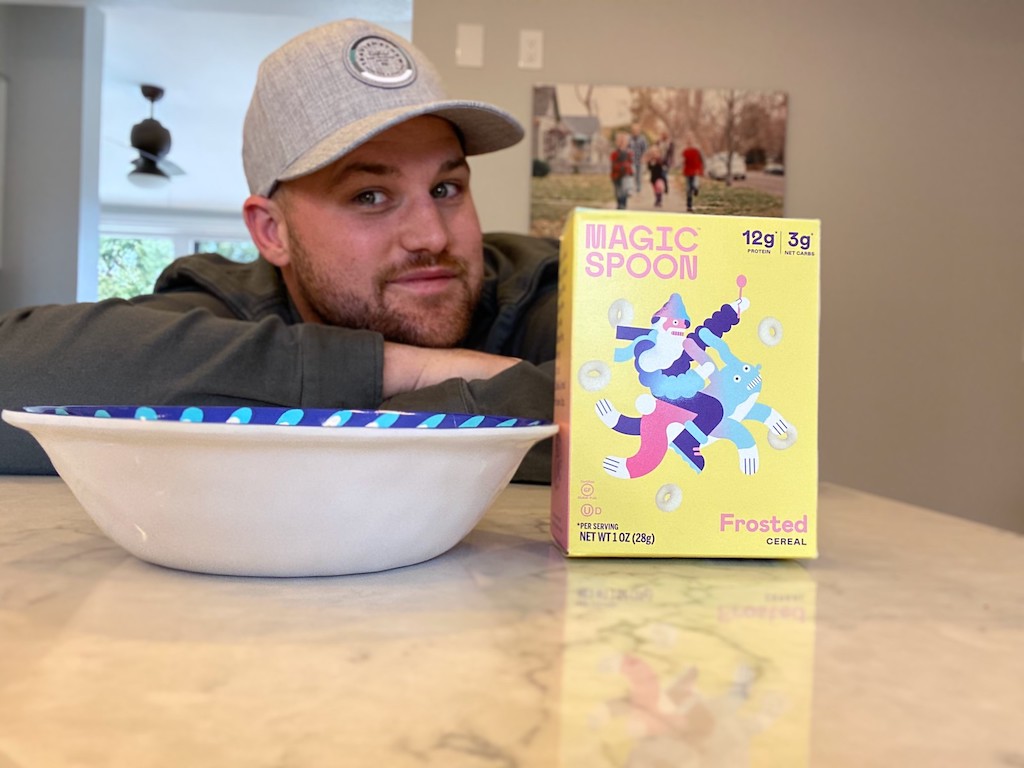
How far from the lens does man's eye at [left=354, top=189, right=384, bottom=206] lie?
4.20ft

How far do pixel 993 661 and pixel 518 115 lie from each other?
240 cm

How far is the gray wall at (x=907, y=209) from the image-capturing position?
2.69 m

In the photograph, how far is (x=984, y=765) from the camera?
0.25 metres

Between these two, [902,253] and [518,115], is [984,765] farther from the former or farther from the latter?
[902,253]

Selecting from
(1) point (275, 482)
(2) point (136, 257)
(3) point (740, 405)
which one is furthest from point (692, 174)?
(2) point (136, 257)

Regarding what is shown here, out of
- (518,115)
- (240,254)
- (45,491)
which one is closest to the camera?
(45,491)

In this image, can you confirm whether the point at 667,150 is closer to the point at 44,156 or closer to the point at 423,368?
the point at 423,368

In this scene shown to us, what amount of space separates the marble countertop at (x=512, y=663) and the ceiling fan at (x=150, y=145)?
466 centimetres

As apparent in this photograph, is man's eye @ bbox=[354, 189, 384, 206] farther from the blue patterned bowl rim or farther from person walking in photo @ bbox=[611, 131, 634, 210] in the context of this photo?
person walking in photo @ bbox=[611, 131, 634, 210]

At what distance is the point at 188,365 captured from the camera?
855mm

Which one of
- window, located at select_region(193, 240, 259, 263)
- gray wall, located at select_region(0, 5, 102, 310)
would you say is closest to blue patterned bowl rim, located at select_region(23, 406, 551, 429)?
gray wall, located at select_region(0, 5, 102, 310)

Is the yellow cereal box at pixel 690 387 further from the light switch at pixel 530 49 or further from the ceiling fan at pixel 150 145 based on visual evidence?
the ceiling fan at pixel 150 145

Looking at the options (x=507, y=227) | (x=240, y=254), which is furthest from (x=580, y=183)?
(x=240, y=254)

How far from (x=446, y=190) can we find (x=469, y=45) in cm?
136
